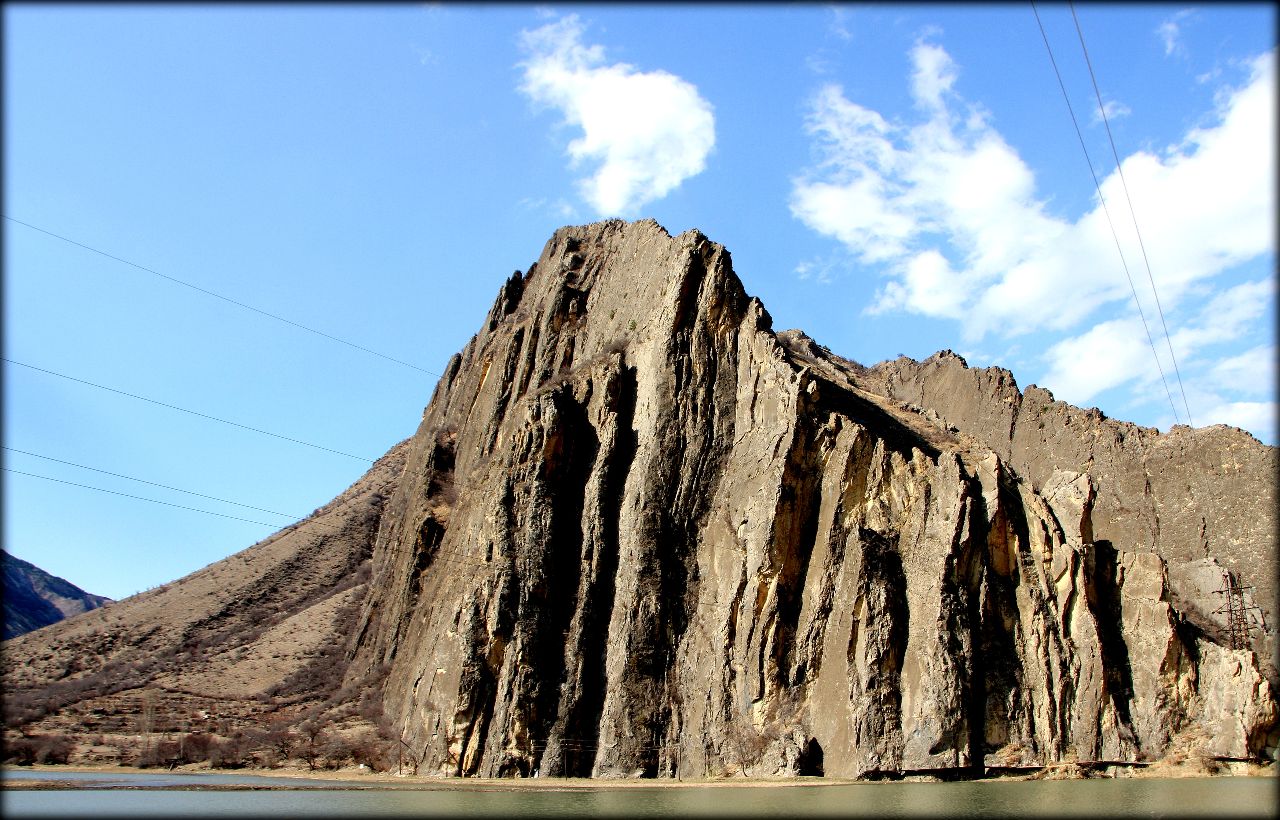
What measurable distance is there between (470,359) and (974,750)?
5535 centimetres

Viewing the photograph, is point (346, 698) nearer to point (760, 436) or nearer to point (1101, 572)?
point (760, 436)

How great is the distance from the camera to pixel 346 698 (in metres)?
65.6

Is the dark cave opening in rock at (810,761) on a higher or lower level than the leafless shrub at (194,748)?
higher

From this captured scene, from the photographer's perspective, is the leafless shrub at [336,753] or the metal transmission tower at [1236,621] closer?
the metal transmission tower at [1236,621]

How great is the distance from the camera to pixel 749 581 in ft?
164

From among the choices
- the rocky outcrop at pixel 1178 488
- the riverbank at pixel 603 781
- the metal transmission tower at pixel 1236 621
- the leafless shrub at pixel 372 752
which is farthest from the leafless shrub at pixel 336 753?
the metal transmission tower at pixel 1236 621

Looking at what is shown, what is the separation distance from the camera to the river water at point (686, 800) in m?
26.8

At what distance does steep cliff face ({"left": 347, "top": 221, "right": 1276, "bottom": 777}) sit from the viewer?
44.1 metres

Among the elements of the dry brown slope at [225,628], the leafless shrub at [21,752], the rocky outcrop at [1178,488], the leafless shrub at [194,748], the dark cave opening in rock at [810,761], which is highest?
the rocky outcrop at [1178,488]

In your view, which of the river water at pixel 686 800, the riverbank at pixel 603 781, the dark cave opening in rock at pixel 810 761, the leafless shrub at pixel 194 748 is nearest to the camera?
the river water at pixel 686 800

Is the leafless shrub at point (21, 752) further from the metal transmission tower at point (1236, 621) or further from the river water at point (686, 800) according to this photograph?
the metal transmission tower at point (1236, 621)

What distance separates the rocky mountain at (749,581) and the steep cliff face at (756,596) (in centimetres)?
13

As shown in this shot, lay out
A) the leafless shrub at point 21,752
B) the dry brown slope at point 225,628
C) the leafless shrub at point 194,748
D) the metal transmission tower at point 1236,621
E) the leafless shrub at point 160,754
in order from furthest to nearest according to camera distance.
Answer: the dry brown slope at point 225,628
the leafless shrub at point 194,748
the leafless shrub at point 160,754
the leafless shrub at point 21,752
the metal transmission tower at point 1236,621

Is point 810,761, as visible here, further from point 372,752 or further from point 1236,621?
point 372,752
